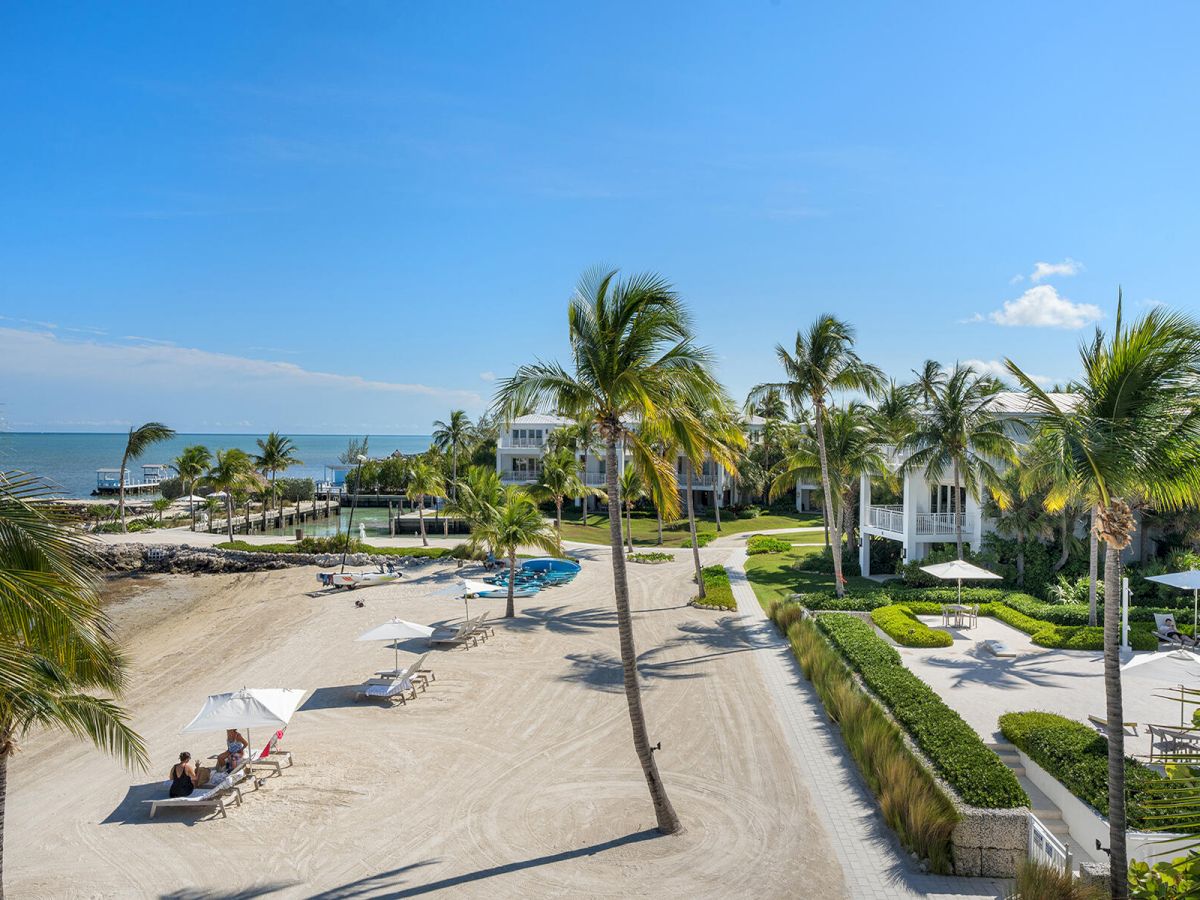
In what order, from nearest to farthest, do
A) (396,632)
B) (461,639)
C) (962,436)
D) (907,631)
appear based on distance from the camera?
(396,632)
(907,631)
(461,639)
(962,436)

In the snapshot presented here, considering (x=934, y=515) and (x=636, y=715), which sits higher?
(x=934, y=515)

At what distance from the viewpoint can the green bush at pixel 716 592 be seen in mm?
26812

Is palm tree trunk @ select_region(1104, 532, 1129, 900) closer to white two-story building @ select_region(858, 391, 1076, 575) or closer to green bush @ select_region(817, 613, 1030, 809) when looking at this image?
green bush @ select_region(817, 613, 1030, 809)

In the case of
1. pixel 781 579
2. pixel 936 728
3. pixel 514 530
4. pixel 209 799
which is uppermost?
pixel 514 530

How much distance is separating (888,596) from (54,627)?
82.6 feet

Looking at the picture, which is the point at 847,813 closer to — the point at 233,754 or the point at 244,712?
the point at 244,712

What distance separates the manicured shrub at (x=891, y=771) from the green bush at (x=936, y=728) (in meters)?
0.33

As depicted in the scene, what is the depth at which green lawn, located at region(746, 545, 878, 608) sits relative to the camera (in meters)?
29.6

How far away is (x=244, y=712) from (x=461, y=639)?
30.5ft

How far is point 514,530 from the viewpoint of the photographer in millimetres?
24703

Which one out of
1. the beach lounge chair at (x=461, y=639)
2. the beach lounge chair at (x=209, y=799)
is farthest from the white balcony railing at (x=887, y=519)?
the beach lounge chair at (x=209, y=799)

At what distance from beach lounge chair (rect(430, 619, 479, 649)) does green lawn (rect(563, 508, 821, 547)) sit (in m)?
22.7

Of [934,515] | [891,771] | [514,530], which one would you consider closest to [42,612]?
[891,771]

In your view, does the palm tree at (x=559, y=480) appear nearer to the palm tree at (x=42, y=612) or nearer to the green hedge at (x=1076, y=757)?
the green hedge at (x=1076, y=757)
